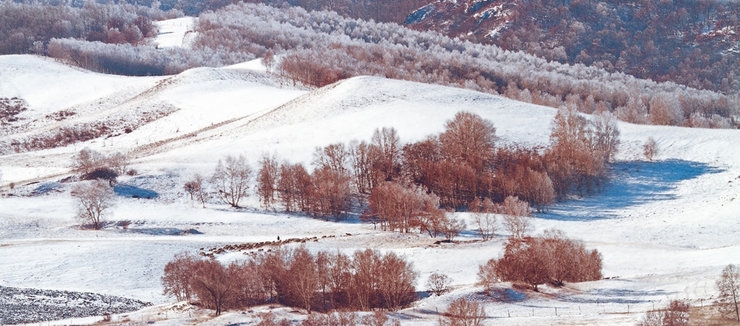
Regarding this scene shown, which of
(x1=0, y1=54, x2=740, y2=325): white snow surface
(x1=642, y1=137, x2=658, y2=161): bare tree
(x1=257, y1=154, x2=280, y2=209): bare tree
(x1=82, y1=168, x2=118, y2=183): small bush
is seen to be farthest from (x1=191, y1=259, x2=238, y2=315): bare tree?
(x1=642, y1=137, x2=658, y2=161): bare tree

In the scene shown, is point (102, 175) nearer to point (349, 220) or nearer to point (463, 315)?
point (349, 220)

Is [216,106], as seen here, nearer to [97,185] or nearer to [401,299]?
[97,185]

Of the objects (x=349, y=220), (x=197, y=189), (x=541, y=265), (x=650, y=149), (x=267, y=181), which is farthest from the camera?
(x=650, y=149)


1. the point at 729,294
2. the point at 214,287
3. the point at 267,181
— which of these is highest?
the point at 267,181

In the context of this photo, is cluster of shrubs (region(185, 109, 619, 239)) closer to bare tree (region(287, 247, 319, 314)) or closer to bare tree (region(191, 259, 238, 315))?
bare tree (region(287, 247, 319, 314))

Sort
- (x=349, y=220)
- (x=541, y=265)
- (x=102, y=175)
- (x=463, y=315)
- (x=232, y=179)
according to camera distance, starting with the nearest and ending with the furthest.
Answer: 1. (x=463, y=315)
2. (x=541, y=265)
3. (x=349, y=220)
4. (x=102, y=175)
5. (x=232, y=179)

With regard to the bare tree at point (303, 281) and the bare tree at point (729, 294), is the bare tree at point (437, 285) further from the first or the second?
the bare tree at point (729, 294)

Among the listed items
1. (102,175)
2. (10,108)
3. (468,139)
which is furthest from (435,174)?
(10,108)

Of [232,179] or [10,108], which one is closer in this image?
[232,179]
